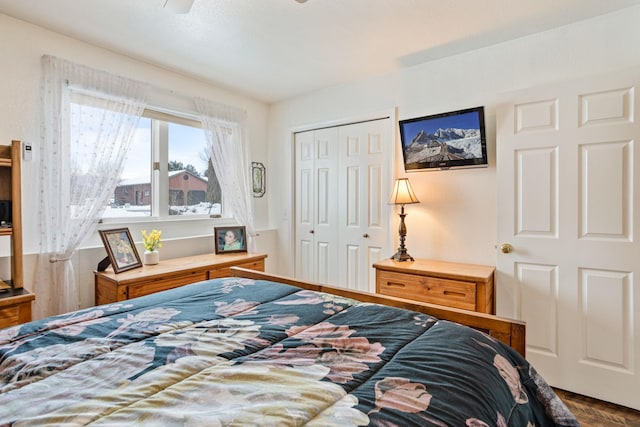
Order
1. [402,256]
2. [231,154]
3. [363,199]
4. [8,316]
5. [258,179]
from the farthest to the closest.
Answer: [258,179], [231,154], [363,199], [402,256], [8,316]

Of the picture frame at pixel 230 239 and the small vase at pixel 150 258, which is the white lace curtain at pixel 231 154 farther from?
the small vase at pixel 150 258

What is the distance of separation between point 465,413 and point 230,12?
7.88 ft

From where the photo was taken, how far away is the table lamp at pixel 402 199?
9.18 feet

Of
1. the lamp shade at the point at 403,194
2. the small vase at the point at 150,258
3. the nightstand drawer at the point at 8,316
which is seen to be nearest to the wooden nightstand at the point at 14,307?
the nightstand drawer at the point at 8,316

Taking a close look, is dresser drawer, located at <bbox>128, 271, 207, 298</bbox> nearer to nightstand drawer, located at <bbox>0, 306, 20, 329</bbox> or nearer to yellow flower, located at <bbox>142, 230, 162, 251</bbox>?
yellow flower, located at <bbox>142, 230, 162, 251</bbox>

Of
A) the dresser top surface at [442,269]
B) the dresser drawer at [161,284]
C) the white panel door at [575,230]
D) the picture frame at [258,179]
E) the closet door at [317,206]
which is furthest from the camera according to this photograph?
the picture frame at [258,179]

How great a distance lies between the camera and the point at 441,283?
7.88 feet

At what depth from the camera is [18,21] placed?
225 centimetres

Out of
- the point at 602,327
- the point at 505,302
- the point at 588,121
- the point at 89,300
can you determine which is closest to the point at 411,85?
the point at 588,121

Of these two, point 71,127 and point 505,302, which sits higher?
point 71,127

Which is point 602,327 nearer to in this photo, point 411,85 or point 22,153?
point 411,85

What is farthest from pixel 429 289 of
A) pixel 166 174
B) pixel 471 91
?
pixel 166 174

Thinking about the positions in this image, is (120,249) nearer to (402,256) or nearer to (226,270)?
(226,270)

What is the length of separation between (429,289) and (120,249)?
2.42m
